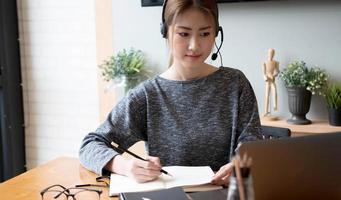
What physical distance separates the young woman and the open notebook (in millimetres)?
166

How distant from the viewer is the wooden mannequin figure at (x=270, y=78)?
2.22 metres

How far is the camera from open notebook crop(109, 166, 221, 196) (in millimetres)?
1020

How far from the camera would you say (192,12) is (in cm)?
125

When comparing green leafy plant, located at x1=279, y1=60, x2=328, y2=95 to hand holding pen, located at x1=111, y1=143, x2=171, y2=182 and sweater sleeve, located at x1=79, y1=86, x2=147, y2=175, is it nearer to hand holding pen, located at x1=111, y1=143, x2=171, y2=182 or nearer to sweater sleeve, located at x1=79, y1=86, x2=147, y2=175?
sweater sleeve, located at x1=79, y1=86, x2=147, y2=175

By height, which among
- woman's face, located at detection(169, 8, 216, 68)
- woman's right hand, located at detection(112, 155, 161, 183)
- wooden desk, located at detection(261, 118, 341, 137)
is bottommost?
wooden desk, located at detection(261, 118, 341, 137)

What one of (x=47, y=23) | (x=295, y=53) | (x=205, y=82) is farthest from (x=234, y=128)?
(x=47, y=23)

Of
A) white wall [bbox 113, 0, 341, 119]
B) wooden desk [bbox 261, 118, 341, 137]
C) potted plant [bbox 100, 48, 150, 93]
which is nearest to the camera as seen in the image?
wooden desk [bbox 261, 118, 341, 137]

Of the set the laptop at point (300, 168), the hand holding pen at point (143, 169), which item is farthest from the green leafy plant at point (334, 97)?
the laptop at point (300, 168)

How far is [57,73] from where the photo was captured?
9.55 ft

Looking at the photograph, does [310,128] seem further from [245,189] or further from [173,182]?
[245,189]

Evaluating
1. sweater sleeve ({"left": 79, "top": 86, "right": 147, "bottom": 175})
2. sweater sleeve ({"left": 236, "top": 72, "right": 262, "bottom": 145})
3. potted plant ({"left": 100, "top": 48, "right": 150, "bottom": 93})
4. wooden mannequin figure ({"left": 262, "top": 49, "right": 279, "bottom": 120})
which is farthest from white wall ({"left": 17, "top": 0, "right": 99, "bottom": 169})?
sweater sleeve ({"left": 236, "top": 72, "right": 262, "bottom": 145})

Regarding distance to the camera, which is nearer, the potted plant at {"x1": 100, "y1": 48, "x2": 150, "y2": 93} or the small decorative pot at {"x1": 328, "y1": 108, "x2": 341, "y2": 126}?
the small decorative pot at {"x1": 328, "y1": 108, "x2": 341, "y2": 126}

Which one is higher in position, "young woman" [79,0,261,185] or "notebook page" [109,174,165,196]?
"young woman" [79,0,261,185]

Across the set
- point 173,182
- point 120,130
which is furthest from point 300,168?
point 120,130
